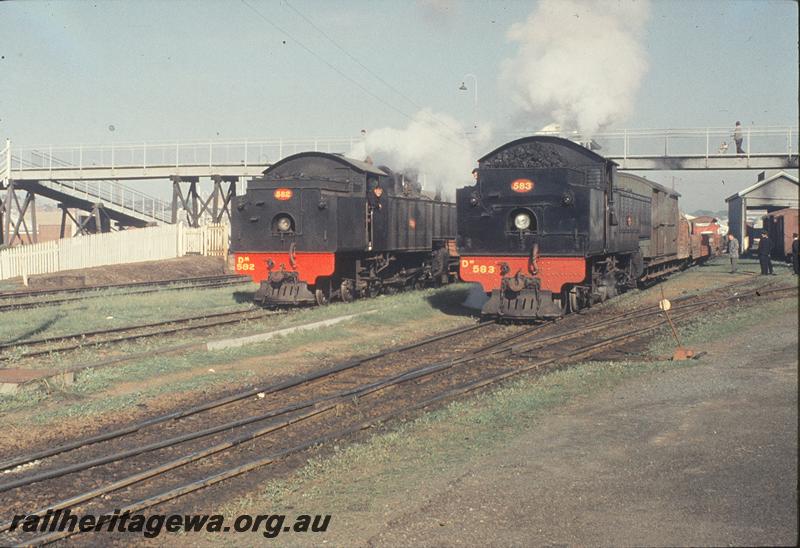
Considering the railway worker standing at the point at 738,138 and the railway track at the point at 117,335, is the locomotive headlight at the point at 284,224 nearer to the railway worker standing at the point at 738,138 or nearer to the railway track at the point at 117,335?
the railway track at the point at 117,335

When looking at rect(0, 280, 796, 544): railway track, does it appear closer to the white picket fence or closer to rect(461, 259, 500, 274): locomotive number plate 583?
rect(461, 259, 500, 274): locomotive number plate 583

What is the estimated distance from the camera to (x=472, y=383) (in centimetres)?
1118

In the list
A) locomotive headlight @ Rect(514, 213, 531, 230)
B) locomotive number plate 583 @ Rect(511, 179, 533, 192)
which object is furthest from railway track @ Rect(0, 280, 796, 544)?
locomotive number plate 583 @ Rect(511, 179, 533, 192)

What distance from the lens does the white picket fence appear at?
102ft

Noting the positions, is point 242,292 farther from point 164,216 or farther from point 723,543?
point 164,216

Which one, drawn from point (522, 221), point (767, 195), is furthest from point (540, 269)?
point (767, 195)

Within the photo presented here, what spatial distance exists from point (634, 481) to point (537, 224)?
35.1ft

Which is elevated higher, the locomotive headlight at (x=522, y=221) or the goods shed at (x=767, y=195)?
the goods shed at (x=767, y=195)

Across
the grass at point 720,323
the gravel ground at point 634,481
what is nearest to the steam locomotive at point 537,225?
the grass at point 720,323

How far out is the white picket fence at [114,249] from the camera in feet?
102

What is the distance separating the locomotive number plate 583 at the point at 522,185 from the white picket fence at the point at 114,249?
63.5 feet

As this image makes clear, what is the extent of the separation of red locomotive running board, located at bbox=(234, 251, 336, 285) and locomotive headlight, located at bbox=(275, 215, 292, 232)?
2.04ft

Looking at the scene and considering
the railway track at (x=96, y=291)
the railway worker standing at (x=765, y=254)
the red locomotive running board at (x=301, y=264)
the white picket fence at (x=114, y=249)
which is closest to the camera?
the red locomotive running board at (x=301, y=264)

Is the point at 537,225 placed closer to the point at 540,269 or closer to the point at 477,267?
the point at 540,269
